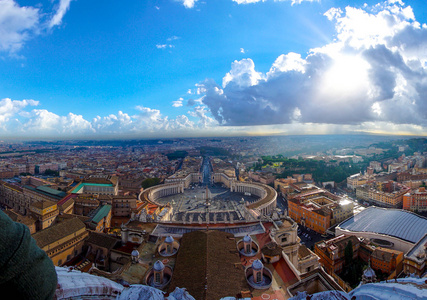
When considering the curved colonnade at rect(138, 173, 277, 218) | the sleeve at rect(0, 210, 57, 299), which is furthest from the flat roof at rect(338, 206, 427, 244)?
the sleeve at rect(0, 210, 57, 299)

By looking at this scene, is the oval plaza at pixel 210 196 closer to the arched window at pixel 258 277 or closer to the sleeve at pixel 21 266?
the arched window at pixel 258 277

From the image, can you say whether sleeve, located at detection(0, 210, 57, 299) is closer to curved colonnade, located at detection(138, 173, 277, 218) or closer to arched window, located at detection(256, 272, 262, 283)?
arched window, located at detection(256, 272, 262, 283)

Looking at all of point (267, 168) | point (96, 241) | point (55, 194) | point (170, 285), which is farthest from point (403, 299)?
point (267, 168)

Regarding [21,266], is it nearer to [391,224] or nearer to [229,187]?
[391,224]

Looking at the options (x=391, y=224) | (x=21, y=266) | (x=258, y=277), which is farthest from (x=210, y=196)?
(x=21, y=266)

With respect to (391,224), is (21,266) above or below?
above

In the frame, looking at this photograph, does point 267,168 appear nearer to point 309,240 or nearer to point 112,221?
point 309,240
